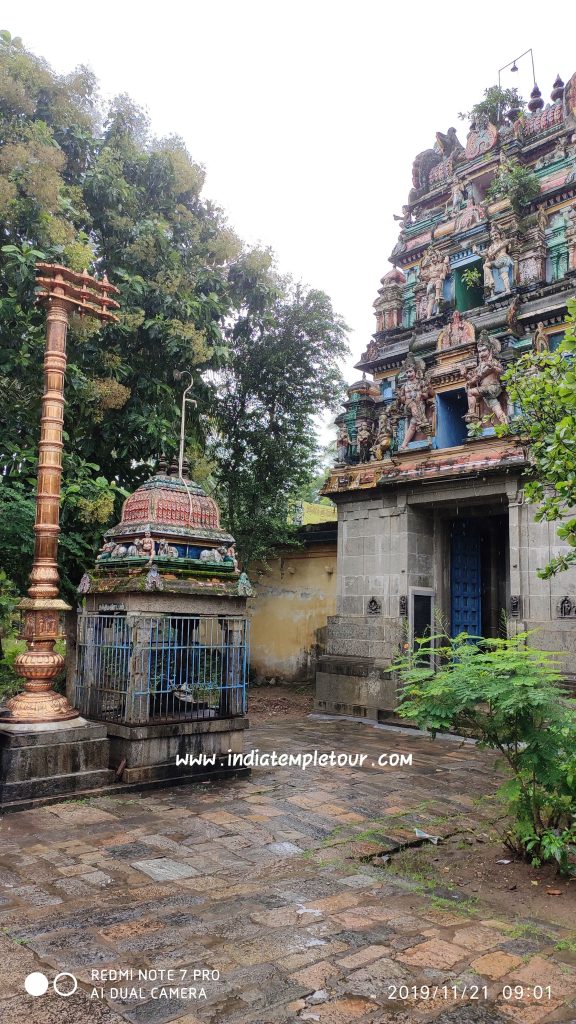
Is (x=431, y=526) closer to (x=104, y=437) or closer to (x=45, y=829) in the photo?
(x=104, y=437)

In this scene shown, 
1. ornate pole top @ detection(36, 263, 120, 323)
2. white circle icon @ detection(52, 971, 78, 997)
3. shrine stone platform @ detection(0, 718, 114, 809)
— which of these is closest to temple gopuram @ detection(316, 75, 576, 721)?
shrine stone platform @ detection(0, 718, 114, 809)

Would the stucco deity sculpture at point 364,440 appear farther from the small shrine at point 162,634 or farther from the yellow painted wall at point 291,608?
the small shrine at point 162,634

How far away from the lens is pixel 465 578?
1302 centimetres

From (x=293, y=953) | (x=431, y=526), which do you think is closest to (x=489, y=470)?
(x=431, y=526)

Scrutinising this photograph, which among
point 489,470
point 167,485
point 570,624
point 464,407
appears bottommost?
point 570,624

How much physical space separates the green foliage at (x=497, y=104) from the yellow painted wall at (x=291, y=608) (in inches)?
362

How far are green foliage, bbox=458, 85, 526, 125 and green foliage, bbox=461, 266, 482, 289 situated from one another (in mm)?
3281

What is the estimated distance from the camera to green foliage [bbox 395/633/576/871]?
466 cm

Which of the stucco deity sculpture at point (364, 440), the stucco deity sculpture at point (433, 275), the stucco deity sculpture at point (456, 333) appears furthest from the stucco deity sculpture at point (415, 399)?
the stucco deity sculpture at point (433, 275)

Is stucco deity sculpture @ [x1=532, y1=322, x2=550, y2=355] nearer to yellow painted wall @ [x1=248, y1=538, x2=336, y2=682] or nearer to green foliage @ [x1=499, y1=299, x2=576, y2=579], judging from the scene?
green foliage @ [x1=499, y1=299, x2=576, y2=579]

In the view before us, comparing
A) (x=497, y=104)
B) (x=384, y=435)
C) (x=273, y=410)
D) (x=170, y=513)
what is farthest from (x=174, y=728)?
(x=497, y=104)

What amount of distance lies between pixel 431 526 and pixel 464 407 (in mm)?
2363

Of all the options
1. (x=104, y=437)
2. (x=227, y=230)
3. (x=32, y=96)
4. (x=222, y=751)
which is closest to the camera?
(x=222, y=751)

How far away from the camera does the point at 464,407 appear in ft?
42.4
